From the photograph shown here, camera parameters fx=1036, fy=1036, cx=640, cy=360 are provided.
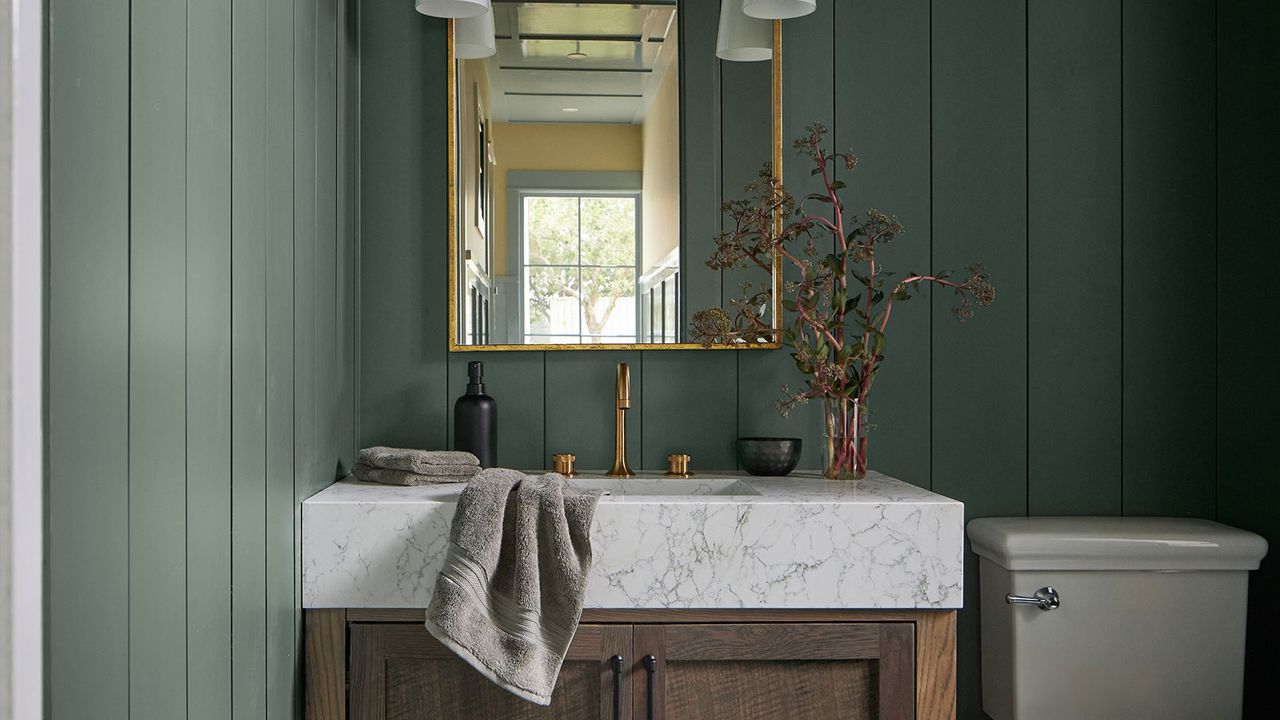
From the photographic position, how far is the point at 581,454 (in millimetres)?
2102

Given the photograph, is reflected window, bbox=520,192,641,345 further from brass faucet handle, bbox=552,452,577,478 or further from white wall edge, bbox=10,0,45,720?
white wall edge, bbox=10,0,45,720

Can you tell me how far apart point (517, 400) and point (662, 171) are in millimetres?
550

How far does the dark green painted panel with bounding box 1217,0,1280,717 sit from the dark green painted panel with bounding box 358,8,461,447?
62.0 inches

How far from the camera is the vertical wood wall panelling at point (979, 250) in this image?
212 cm

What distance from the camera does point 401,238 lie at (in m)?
2.08

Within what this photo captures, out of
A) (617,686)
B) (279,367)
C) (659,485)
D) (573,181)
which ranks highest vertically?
(573,181)

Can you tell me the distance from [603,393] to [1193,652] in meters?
1.19

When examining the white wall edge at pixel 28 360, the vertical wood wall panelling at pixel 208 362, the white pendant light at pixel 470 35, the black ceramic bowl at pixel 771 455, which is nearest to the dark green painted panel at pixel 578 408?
the black ceramic bowl at pixel 771 455

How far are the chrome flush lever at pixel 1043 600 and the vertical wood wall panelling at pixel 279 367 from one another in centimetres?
124

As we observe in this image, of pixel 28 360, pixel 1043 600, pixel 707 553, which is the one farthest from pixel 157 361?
pixel 1043 600

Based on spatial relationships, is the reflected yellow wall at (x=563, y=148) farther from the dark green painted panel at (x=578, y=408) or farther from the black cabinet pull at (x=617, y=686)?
the black cabinet pull at (x=617, y=686)

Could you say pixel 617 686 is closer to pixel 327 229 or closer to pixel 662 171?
pixel 327 229

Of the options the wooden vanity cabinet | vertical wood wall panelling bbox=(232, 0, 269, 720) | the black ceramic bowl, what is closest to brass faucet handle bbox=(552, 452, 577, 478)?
the black ceramic bowl

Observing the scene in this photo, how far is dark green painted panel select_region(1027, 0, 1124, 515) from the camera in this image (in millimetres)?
2127
